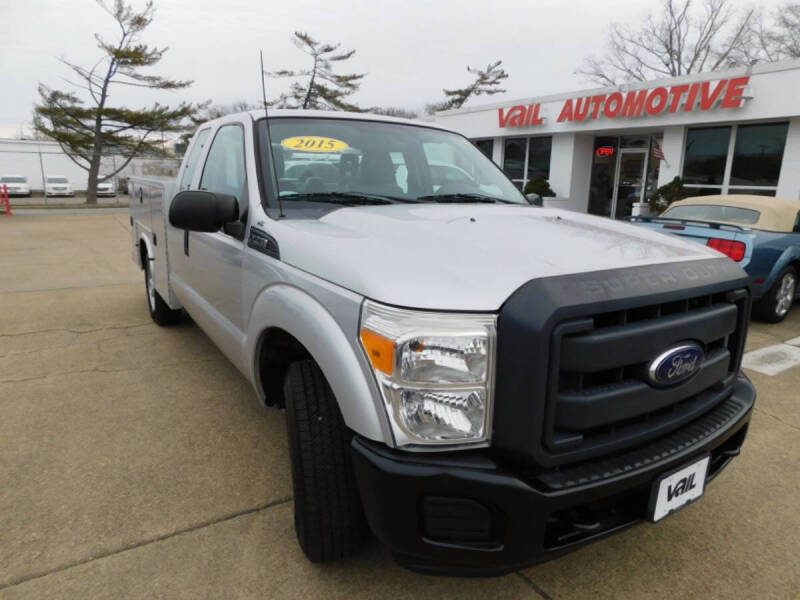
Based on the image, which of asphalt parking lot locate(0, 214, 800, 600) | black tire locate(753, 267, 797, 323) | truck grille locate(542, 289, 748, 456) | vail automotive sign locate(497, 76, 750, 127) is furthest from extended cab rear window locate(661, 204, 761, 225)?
vail automotive sign locate(497, 76, 750, 127)

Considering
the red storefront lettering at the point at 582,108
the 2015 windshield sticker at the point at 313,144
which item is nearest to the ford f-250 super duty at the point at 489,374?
the 2015 windshield sticker at the point at 313,144

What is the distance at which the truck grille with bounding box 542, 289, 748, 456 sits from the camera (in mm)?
1627

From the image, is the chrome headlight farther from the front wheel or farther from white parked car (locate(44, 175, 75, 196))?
white parked car (locate(44, 175, 75, 196))

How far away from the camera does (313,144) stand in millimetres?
2896

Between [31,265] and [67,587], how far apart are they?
845cm

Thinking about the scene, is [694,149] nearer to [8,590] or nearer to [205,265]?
[205,265]

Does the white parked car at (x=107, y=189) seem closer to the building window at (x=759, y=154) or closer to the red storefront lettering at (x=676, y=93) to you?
the red storefront lettering at (x=676, y=93)

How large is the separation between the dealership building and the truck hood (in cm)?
1245

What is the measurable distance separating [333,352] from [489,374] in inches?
20.1

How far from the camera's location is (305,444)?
6.44 ft

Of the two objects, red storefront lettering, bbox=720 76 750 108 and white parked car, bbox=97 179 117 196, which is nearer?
red storefront lettering, bbox=720 76 750 108

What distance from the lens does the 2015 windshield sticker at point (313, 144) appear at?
2.86m

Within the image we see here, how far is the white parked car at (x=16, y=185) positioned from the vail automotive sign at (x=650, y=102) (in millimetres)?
25577

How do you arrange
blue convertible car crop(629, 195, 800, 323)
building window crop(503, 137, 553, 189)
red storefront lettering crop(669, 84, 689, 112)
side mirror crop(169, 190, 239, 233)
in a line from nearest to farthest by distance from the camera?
side mirror crop(169, 190, 239, 233)
blue convertible car crop(629, 195, 800, 323)
red storefront lettering crop(669, 84, 689, 112)
building window crop(503, 137, 553, 189)
